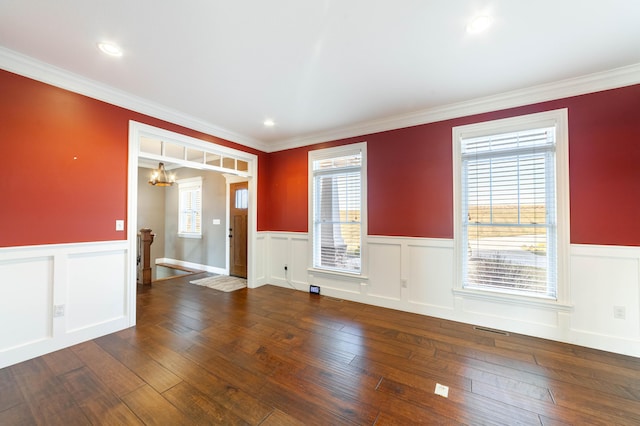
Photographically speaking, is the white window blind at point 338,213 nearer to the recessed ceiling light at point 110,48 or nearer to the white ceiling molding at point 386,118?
the white ceiling molding at point 386,118

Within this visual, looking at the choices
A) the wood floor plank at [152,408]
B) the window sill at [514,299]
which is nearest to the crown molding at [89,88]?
the wood floor plank at [152,408]

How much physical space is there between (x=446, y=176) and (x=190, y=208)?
623cm

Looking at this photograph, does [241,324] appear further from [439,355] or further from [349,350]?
[439,355]

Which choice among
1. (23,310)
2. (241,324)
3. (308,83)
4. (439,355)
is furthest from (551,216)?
(23,310)

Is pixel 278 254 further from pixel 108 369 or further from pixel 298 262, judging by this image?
pixel 108 369

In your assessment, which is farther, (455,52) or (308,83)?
(308,83)

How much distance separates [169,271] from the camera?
610 cm

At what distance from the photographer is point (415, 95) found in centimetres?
293

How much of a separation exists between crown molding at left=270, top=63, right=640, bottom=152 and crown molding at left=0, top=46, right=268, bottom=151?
2.12m

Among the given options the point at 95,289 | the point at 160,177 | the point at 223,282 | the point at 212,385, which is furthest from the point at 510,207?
the point at 160,177

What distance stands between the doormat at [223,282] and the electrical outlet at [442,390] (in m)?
3.53

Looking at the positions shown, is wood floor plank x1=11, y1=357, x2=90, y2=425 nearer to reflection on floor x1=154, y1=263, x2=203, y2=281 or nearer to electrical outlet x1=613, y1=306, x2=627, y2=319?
reflection on floor x1=154, y1=263, x2=203, y2=281

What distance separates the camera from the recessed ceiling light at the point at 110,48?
6.74 feet

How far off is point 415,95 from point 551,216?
2020 mm
